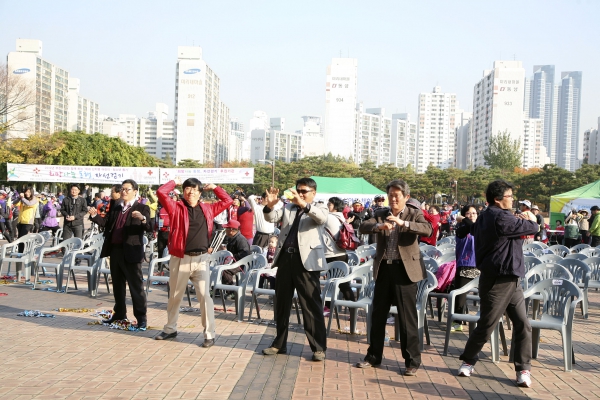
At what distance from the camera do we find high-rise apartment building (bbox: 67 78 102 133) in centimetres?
15612

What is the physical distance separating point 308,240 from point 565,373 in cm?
280

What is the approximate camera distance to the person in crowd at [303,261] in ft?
20.6

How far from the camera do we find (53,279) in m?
12.3

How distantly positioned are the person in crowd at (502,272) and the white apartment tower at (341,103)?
539ft

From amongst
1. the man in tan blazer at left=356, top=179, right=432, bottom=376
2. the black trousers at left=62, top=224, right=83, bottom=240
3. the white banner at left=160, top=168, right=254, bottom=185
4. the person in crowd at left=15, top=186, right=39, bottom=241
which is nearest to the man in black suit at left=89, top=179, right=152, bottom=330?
the man in tan blazer at left=356, top=179, right=432, bottom=376

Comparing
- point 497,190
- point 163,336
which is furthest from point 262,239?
point 497,190

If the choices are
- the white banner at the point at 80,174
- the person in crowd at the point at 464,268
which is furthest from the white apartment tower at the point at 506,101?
the person in crowd at the point at 464,268

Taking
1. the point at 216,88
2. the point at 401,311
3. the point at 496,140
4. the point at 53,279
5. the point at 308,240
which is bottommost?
the point at 53,279

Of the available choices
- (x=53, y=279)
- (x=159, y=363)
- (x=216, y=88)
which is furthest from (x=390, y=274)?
(x=216, y=88)

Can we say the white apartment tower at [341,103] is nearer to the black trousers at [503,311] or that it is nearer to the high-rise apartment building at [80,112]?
the high-rise apartment building at [80,112]

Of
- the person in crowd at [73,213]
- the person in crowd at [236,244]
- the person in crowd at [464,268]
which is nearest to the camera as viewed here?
the person in crowd at [464,268]

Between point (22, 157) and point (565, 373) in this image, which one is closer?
point (565, 373)

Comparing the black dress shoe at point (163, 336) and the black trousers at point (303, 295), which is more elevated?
the black trousers at point (303, 295)

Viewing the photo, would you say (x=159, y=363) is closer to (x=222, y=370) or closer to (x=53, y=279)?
(x=222, y=370)
